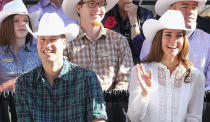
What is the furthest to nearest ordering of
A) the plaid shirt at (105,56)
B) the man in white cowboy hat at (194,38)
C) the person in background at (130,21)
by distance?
the person in background at (130,21) < the man in white cowboy hat at (194,38) < the plaid shirt at (105,56)

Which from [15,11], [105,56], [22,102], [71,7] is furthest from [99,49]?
[22,102]

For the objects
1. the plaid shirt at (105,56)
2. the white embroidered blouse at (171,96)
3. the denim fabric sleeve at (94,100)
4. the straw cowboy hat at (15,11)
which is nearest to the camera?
the denim fabric sleeve at (94,100)

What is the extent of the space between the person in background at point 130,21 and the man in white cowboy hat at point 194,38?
0.38 metres

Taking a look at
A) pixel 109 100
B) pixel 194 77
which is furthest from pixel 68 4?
pixel 194 77

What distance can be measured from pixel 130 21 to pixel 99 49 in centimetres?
82

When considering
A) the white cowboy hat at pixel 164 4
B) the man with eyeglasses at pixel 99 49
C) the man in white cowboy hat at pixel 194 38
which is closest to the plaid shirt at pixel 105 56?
the man with eyeglasses at pixel 99 49

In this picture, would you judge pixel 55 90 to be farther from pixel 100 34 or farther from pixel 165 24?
pixel 100 34

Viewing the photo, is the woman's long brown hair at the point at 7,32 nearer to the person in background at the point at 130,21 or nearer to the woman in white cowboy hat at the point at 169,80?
the person in background at the point at 130,21

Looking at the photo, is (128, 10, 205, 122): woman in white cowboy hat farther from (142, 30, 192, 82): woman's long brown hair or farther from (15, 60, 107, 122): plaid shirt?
(15, 60, 107, 122): plaid shirt

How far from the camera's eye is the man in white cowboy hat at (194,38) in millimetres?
4605

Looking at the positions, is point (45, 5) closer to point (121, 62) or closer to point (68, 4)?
point (68, 4)

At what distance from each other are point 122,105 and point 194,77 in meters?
0.71

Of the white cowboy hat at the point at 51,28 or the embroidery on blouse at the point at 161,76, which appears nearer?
the white cowboy hat at the point at 51,28

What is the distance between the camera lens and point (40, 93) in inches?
144
